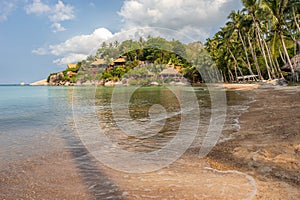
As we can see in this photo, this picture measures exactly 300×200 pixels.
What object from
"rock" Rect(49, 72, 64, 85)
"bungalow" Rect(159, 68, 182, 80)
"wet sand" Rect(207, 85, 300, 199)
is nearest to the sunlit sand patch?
"wet sand" Rect(207, 85, 300, 199)

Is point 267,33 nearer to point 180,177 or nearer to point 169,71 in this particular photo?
point 169,71

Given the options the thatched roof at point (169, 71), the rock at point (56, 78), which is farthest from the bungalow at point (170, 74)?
the rock at point (56, 78)

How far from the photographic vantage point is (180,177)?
4.22 metres

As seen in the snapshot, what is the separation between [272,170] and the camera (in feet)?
13.8

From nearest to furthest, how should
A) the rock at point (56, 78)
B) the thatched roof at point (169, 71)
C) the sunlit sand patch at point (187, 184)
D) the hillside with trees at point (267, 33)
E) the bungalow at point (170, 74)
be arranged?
the sunlit sand patch at point (187, 184) < the hillside with trees at point (267, 33) < the thatched roof at point (169, 71) < the bungalow at point (170, 74) < the rock at point (56, 78)

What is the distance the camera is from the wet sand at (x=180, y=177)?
358cm

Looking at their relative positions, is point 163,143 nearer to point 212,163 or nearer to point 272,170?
point 212,163

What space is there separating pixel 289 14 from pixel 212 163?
119 ft

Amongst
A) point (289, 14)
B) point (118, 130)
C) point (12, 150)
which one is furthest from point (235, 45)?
point (12, 150)

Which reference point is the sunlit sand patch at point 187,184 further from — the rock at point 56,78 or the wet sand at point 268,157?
the rock at point 56,78

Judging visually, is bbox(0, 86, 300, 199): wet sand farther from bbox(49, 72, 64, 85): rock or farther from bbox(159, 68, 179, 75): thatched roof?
bbox(49, 72, 64, 85): rock

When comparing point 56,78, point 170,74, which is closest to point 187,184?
point 170,74

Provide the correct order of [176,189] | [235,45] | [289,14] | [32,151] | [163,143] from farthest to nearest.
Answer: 1. [235,45]
2. [289,14]
3. [163,143]
4. [32,151]
5. [176,189]

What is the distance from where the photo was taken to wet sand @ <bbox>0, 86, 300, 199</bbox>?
11.8 ft
